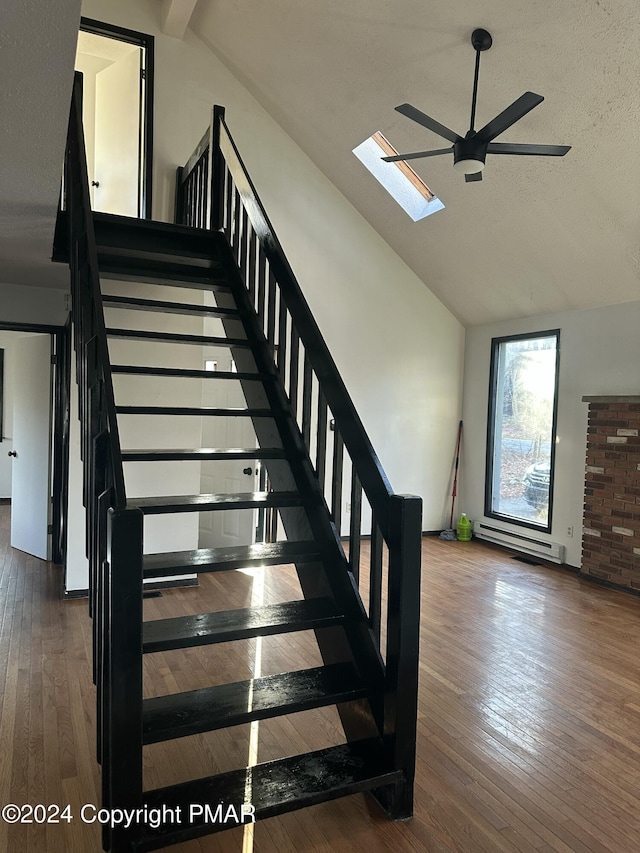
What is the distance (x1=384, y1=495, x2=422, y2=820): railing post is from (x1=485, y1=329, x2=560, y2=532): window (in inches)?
164

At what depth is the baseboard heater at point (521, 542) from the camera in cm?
573

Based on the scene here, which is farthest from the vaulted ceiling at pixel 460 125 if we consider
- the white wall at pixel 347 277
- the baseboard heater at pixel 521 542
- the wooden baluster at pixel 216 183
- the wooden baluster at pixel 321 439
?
the baseboard heater at pixel 521 542

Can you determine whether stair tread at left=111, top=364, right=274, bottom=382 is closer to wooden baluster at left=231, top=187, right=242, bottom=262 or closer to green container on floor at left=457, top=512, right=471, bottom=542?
wooden baluster at left=231, top=187, right=242, bottom=262

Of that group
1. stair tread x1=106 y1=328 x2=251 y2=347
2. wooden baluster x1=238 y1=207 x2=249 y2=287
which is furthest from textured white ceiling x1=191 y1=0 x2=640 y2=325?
stair tread x1=106 y1=328 x2=251 y2=347

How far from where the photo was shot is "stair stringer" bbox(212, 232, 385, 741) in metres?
2.29

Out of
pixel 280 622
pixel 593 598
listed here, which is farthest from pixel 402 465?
pixel 280 622

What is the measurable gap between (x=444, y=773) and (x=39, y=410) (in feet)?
15.1

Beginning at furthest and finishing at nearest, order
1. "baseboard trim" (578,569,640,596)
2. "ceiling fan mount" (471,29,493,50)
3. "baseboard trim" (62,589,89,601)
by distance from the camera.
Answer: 1. "baseboard trim" (578,569,640,596)
2. "baseboard trim" (62,589,89,601)
3. "ceiling fan mount" (471,29,493,50)

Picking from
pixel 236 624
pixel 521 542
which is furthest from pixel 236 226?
pixel 521 542

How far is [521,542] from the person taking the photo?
6121 millimetres

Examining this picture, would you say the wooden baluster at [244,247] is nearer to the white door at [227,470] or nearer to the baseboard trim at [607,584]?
the white door at [227,470]

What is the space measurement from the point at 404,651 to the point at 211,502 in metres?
0.95

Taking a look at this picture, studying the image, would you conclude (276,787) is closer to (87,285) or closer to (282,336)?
(282,336)

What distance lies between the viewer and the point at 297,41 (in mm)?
4832
